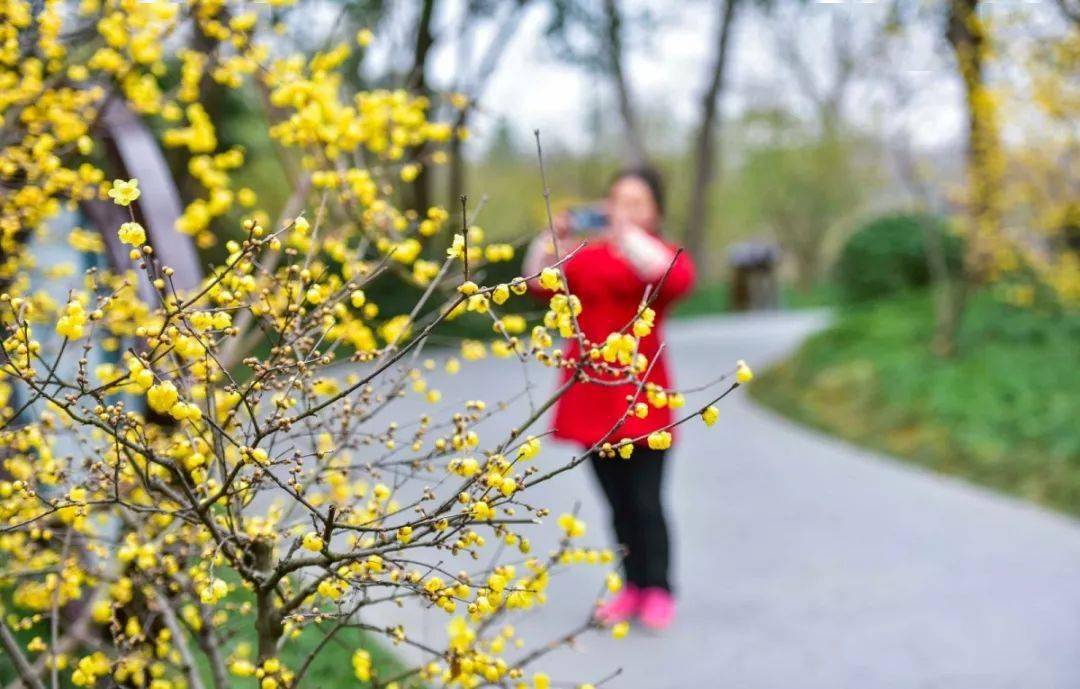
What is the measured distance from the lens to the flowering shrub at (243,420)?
154 cm

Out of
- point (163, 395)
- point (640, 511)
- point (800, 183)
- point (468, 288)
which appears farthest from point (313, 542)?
point (800, 183)

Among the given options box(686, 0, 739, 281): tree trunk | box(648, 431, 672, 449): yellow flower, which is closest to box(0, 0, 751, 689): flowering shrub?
box(648, 431, 672, 449): yellow flower

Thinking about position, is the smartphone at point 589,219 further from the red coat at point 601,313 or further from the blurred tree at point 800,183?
the blurred tree at point 800,183

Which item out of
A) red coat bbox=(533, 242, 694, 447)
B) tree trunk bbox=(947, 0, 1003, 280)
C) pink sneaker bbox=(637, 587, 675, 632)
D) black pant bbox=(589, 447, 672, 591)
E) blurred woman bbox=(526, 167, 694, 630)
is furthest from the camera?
tree trunk bbox=(947, 0, 1003, 280)

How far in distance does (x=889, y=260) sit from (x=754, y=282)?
1057 cm

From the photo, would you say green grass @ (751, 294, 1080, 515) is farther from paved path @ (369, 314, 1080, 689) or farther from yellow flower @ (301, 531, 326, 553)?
yellow flower @ (301, 531, 326, 553)

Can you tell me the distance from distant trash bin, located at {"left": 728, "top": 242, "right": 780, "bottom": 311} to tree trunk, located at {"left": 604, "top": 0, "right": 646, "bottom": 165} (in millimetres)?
5637

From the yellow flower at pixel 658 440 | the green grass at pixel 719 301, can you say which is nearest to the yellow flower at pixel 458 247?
the yellow flower at pixel 658 440

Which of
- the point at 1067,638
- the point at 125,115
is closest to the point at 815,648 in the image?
the point at 1067,638

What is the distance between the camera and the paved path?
3.68m

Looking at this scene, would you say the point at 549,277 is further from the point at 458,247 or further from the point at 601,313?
the point at 601,313

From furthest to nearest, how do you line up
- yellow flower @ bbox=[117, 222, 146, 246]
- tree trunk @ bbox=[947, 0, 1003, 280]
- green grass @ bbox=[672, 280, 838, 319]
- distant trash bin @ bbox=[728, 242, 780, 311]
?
1. distant trash bin @ bbox=[728, 242, 780, 311]
2. green grass @ bbox=[672, 280, 838, 319]
3. tree trunk @ bbox=[947, 0, 1003, 280]
4. yellow flower @ bbox=[117, 222, 146, 246]

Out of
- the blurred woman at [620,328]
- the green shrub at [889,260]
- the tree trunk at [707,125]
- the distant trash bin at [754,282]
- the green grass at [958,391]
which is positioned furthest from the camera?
the distant trash bin at [754,282]

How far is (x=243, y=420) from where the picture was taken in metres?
2.21
